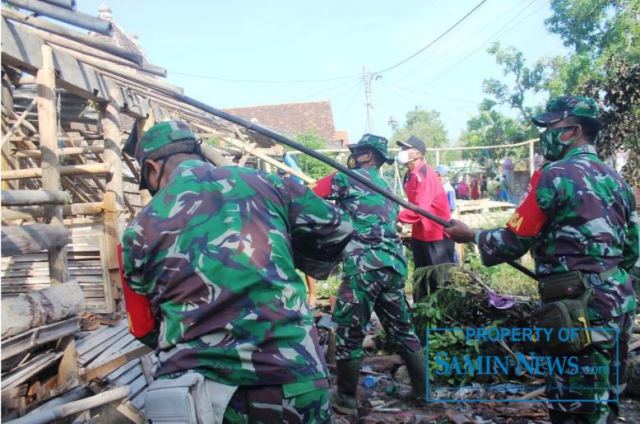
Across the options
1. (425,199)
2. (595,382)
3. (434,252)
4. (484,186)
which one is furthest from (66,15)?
(484,186)

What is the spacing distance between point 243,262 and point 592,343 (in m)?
2.12

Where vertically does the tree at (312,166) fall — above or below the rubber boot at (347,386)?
above

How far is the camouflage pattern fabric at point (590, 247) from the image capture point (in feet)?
9.36

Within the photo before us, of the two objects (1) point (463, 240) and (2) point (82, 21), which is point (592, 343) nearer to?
(1) point (463, 240)

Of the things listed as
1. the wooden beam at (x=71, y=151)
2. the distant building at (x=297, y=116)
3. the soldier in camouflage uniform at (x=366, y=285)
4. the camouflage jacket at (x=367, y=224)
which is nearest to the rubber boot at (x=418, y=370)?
the soldier in camouflage uniform at (x=366, y=285)

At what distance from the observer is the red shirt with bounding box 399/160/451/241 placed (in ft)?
19.1

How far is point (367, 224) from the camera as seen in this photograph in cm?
445

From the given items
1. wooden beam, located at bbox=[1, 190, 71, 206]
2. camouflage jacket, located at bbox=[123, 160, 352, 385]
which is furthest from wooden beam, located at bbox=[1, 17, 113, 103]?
camouflage jacket, located at bbox=[123, 160, 352, 385]

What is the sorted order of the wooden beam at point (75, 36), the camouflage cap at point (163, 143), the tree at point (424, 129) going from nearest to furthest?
the camouflage cap at point (163, 143) → the wooden beam at point (75, 36) → the tree at point (424, 129)

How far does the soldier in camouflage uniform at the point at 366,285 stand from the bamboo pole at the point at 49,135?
2174 mm

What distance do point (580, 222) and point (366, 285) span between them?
194 centimetres

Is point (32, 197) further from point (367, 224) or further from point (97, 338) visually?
point (367, 224)

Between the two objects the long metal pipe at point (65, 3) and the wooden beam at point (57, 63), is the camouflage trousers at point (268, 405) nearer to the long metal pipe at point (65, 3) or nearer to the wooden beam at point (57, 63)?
the long metal pipe at point (65, 3)

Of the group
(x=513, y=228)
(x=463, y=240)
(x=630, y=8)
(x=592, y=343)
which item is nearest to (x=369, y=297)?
(x=463, y=240)
